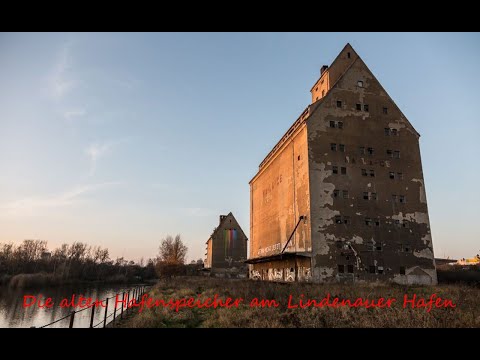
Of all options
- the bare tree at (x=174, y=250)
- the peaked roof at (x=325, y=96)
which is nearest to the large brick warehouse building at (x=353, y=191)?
the peaked roof at (x=325, y=96)

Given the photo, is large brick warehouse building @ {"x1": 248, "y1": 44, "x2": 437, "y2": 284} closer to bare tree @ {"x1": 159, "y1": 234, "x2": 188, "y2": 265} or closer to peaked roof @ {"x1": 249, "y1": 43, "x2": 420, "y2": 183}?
peaked roof @ {"x1": 249, "y1": 43, "x2": 420, "y2": 183}

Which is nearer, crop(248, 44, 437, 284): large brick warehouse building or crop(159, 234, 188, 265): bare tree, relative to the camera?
crop(248, 44, 437, 284): large brick warehouse building

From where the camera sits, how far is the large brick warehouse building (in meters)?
26.6

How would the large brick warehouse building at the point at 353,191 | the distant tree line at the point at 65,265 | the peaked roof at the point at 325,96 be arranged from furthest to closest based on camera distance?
the distant tree line at the point at 65,265, the peaked roof at the point at 325,96, the large brick warehouse building at the point at 353,191

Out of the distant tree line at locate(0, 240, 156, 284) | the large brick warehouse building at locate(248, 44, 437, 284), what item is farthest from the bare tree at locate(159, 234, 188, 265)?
the large brick warehouse building at locate(248, 44, 437, 284)

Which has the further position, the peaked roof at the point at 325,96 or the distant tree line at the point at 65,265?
the distant tree line at the point at 65,265

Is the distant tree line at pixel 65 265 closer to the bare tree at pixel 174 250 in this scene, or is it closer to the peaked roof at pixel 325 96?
the bare tree at pixel 174 250

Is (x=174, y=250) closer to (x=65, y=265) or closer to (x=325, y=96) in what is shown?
(x=65, y=265)

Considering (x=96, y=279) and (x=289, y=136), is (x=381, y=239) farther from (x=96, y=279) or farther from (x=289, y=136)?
(x=96, y=279)

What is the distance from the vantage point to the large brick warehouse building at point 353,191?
26.6 metres

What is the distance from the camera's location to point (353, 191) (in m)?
28.2

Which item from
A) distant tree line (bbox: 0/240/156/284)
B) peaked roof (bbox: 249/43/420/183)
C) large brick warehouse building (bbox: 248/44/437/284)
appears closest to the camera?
large brick warehouse building (bbox: 248/44/437/284)

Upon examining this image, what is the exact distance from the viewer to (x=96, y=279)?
70.7 meters
